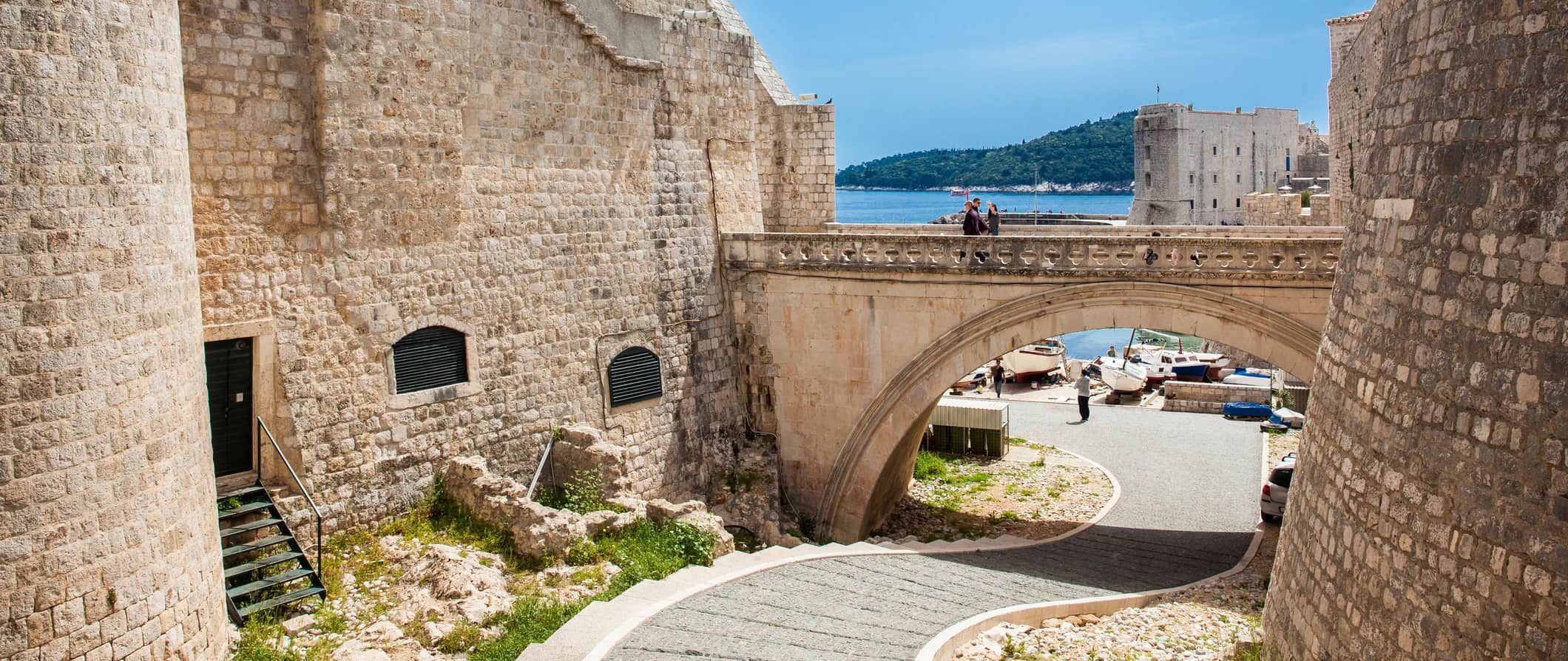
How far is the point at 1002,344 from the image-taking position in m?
16.0

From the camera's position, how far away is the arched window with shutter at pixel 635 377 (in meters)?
15.8

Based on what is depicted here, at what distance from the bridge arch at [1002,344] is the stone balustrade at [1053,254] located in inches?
10.9

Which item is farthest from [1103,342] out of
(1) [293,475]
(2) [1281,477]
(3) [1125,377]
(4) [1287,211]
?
(1) [293,475]

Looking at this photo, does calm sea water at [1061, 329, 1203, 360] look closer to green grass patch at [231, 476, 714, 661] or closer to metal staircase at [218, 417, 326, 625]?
green grass patch at [231, 476, 714, 661]

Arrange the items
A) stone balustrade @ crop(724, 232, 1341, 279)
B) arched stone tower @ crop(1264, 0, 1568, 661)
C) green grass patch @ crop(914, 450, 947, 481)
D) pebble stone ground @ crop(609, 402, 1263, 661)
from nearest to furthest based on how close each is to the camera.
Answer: arched stone tower @ crop(1264, 0, 1568, 661) < pebble stone ground @ crop(609, 402, 1263, 661) < stone balustrade @ crop(724, 232, 1341, 279) < green grass patch @ crop(914, 450, 947, 481)

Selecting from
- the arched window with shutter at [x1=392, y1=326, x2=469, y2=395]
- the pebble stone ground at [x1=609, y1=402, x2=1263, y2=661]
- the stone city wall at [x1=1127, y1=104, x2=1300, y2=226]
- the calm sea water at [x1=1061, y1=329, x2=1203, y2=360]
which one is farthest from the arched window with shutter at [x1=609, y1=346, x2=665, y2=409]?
the stone city wall at [x1=1127, y1=104, x2=1300, y2=226]

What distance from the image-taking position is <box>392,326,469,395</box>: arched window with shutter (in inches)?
517

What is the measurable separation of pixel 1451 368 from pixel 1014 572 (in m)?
7.85

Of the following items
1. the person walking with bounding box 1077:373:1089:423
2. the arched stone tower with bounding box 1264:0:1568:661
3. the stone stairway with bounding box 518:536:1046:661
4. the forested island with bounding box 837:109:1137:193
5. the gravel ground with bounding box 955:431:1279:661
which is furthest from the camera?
the forested island with bounding box 837:109:1137:193

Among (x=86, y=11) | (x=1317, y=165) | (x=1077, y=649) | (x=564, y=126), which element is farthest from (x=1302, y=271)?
(x=1317, y=165)

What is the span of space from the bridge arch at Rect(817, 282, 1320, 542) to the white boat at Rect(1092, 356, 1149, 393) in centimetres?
1103

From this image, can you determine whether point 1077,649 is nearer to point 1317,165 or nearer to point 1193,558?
point 1193,558

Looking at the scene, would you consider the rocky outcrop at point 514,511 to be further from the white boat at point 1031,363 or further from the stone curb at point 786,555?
the white boat at point 1031,363

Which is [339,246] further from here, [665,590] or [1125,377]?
[1125,377]
